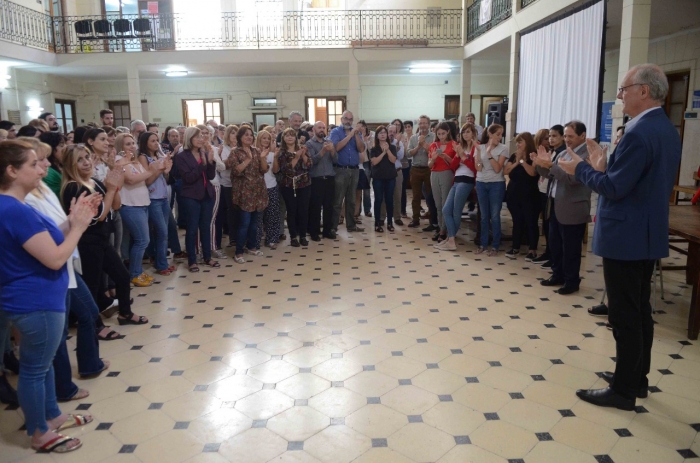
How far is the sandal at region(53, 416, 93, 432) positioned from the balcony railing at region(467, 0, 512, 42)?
10235 millimetres

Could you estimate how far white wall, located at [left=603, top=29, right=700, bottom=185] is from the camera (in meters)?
9.87

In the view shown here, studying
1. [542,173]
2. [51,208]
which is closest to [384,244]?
[542,173]

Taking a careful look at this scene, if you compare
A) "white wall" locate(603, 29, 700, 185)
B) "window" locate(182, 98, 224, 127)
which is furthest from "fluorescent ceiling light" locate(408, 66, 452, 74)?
"window" locate(182, 98, 224, 127)

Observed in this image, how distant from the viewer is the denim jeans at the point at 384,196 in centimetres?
763

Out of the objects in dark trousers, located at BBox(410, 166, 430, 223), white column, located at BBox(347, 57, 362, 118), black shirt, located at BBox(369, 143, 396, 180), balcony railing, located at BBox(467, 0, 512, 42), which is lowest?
dark trousers, located at BBox(410, 166, 430, 223)

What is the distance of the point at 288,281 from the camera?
18.1 ft

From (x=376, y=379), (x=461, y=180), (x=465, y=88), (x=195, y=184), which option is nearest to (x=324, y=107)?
(x=465, y=88)

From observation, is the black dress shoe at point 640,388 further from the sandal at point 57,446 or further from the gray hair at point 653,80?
the sandal at point 57,446

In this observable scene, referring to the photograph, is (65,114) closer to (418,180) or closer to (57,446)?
(418,180)

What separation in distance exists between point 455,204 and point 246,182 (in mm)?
2749

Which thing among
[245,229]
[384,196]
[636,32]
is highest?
[636,32]

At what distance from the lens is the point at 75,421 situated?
2.78 meters

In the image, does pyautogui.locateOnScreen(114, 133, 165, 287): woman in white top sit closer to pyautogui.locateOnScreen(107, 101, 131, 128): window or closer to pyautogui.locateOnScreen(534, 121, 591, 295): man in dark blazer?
pyautogui.locateOnScreen(534, 121, 591, 295): man in dark blazer

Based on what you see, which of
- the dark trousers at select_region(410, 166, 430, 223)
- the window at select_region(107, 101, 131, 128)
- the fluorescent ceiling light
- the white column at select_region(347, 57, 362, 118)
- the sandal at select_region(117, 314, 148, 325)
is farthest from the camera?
the window at select_region(107, 101, 131, 128)
